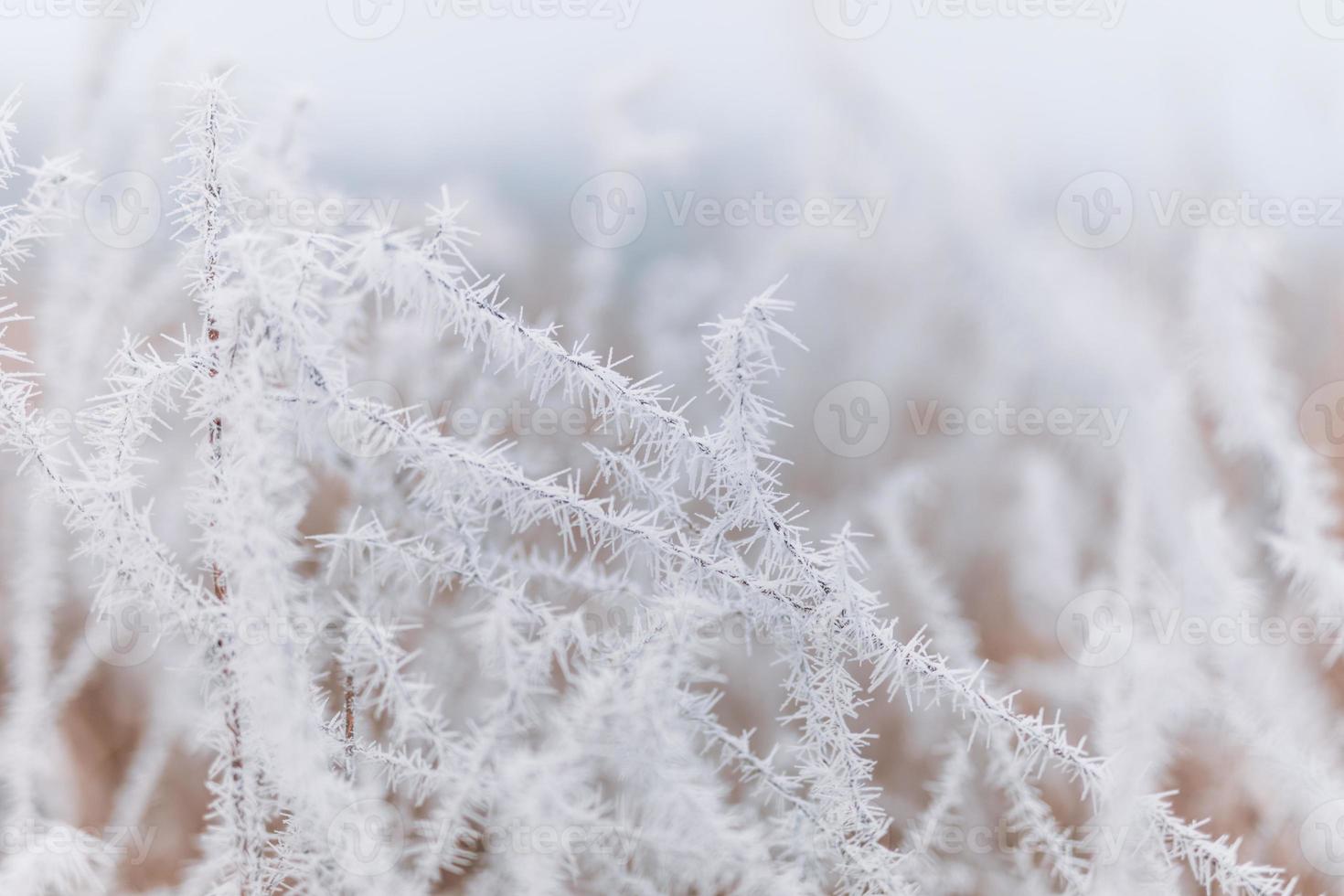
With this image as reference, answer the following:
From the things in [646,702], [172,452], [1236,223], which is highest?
[1236,223]

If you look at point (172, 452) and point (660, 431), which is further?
point (172, 452)

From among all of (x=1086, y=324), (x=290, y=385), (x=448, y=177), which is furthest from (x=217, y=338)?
(x=448, y=177)

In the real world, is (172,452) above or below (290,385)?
below

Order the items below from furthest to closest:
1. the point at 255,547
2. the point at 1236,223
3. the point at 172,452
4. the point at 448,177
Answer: the point at 448,177 → the point at 172,452 → the point at 1236,223 → the point at 255,547

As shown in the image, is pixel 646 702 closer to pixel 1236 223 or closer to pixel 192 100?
pixel 192 100

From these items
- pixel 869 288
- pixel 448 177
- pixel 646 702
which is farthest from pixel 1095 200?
pixel 646 702

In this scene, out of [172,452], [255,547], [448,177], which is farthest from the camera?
[448,177]

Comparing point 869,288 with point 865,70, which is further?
point 869,288

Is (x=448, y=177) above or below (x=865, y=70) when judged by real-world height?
below

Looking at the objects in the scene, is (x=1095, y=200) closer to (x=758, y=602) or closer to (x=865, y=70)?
(x=865, y=70)

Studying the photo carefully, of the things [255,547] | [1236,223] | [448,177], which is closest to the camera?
[255,547]
